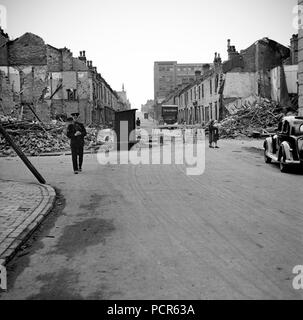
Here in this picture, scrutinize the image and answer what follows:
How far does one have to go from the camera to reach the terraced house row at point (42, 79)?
127 feet

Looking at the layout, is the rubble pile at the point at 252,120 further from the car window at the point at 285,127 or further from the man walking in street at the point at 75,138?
the man walking in street at the point at 75,138

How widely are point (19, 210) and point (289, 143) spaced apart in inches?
326

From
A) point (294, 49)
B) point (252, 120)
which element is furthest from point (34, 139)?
point (294, 49)

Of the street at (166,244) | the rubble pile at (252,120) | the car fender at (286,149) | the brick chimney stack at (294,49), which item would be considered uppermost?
the brick chimney stack at (294,49)

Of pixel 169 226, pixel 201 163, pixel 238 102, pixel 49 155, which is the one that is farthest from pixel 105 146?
pixel 238 102

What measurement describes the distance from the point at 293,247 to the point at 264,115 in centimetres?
2757

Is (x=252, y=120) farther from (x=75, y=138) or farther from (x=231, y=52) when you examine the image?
(x=75, y=138)

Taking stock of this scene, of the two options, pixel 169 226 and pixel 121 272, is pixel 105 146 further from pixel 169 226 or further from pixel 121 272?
pixel 121 272

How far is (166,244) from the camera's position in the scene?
181 inches

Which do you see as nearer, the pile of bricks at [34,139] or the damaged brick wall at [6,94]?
the pile of bricks at [34,139]

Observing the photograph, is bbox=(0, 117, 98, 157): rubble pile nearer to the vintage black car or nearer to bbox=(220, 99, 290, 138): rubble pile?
the vintage black car

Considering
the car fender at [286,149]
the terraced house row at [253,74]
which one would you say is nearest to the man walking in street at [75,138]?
the car fender at [286,149]

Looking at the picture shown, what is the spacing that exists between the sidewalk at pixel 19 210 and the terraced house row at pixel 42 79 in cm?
3119

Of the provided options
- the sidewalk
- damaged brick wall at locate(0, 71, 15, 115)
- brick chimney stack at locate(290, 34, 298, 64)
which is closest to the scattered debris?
the sidewalk
